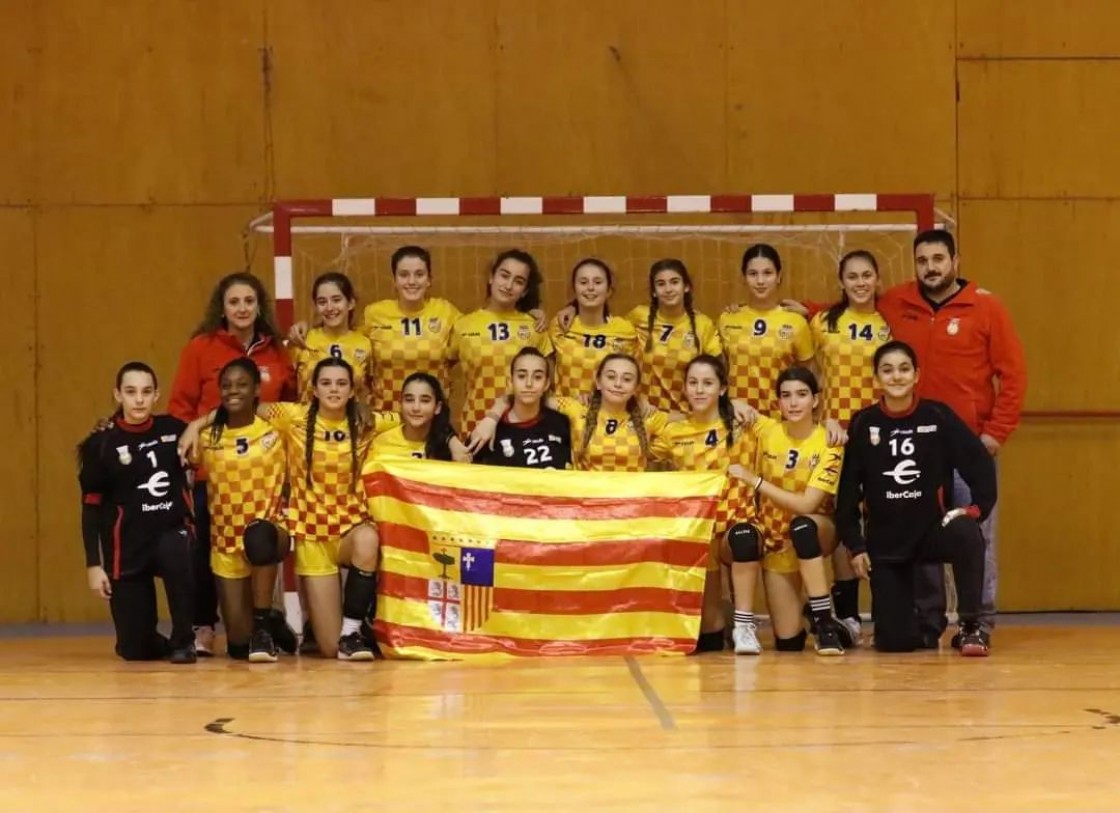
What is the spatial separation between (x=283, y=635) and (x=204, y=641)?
418mm

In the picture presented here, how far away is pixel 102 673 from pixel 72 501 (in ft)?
11.0

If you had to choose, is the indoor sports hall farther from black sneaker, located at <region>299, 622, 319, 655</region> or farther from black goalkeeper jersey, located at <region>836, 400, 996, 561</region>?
black sneaker, located at <region>299, 622, 319, 655</region>

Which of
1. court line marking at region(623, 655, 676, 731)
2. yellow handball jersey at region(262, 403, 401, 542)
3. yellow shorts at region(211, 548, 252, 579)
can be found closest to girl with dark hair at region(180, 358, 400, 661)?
yellow handball jersey at region(262, 403, 401, 542)

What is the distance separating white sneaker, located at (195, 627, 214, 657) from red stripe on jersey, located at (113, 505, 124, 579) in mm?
537

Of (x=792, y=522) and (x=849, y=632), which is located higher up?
(x=792, y=522)

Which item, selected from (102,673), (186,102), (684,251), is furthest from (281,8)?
(102,673)

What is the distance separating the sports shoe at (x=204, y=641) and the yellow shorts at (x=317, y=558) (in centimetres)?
65

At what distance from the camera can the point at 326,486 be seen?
315 inches

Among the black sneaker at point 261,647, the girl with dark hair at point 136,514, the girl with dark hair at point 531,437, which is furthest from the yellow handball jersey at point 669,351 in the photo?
the girl with dark hair at point 136,514

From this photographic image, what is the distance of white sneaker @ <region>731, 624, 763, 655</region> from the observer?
25.6 ft

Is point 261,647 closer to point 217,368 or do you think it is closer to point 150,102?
point 217,368

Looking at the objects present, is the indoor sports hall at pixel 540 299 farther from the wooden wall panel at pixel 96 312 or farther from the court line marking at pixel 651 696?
the court line marking at pixel 651 696

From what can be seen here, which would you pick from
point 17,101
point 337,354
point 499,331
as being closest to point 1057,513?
point 499,331

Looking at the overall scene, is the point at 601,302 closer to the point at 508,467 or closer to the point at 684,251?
the point at 508,467
